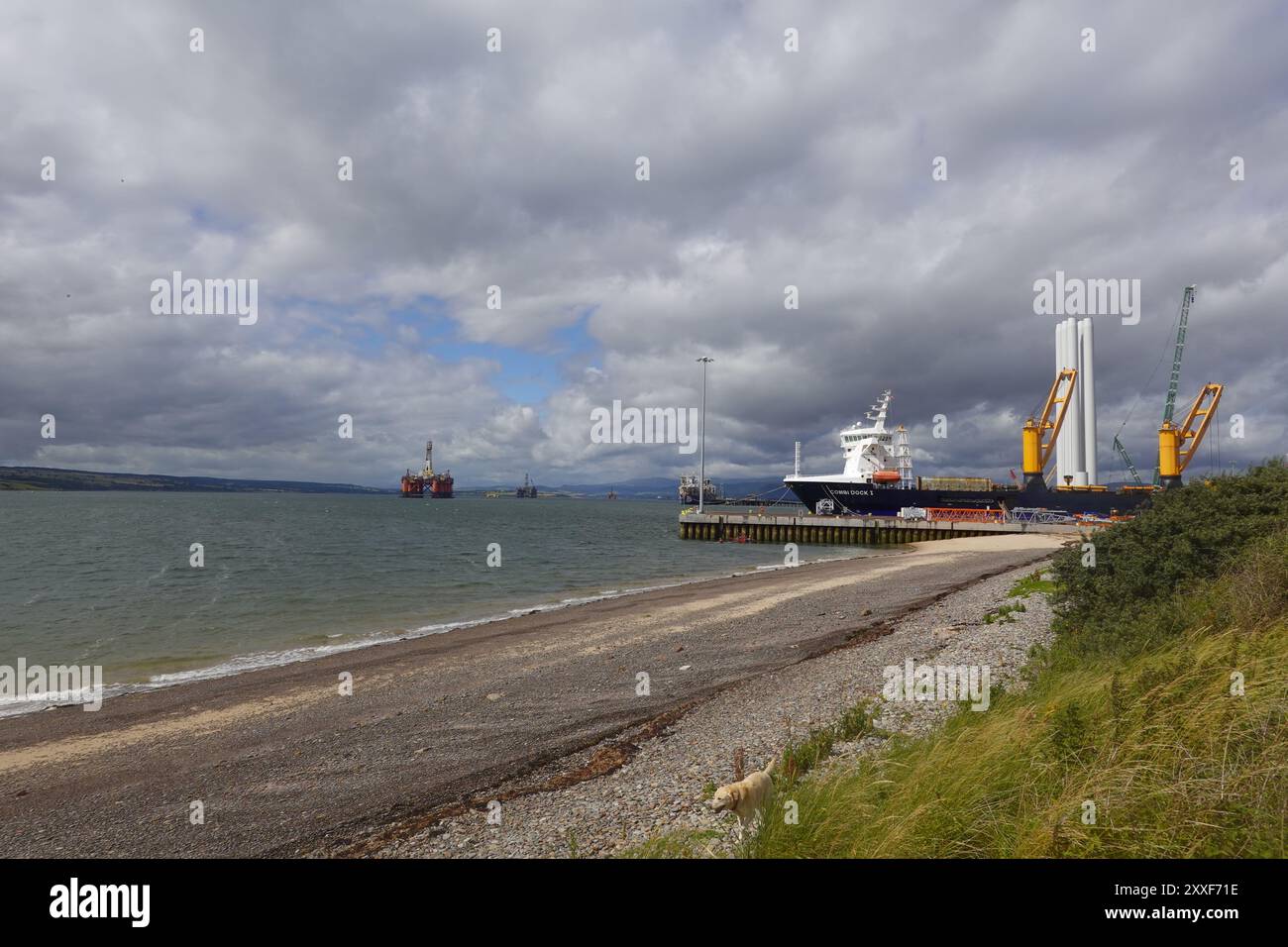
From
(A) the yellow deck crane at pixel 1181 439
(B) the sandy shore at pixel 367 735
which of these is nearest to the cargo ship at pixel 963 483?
(A) the yellow deck crane at pixel 1181 439

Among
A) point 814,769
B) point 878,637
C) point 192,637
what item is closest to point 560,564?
point 192,637

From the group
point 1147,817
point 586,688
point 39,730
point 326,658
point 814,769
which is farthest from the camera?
point 326,658

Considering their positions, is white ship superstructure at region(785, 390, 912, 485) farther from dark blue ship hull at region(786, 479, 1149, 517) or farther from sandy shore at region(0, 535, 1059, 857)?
sandy shore at region(0, 535, 1059, 857)

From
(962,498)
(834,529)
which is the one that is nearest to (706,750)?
(834,529)

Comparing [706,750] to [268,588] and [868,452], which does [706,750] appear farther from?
[868,452]

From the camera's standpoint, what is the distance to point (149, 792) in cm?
843

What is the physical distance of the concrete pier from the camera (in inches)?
2195

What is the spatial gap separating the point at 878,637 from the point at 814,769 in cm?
918

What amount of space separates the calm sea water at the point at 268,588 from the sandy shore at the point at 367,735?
377cm

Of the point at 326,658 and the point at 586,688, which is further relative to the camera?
the point at 326,658

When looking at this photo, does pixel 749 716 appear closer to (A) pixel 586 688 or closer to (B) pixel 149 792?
(A) pixel 586 688

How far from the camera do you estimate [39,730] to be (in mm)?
11219
